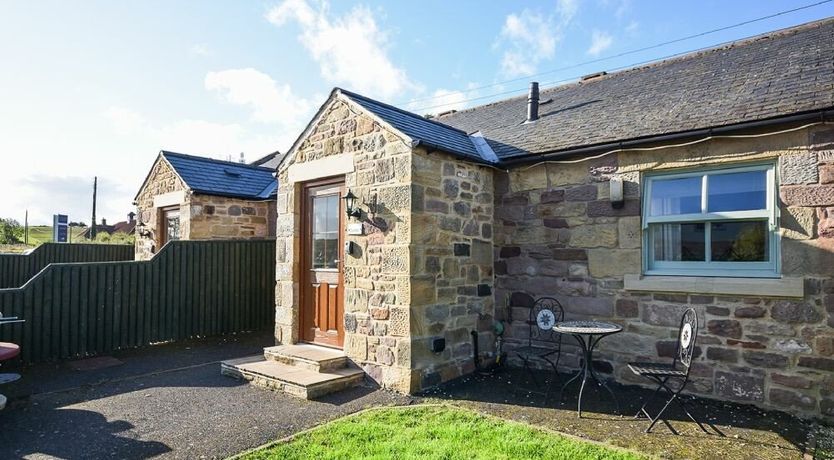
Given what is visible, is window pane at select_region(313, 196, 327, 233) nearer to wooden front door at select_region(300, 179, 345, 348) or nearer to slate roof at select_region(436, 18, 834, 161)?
wooden front door at select_region(300, 179, 345, 348)

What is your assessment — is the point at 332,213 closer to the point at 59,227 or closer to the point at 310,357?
the point at 310,357

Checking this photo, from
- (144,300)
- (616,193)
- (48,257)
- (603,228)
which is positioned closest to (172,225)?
(48,257)

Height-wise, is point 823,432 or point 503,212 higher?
point 503,212

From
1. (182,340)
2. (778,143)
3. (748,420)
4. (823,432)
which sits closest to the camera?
(823,432)

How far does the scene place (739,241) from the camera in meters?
5.20

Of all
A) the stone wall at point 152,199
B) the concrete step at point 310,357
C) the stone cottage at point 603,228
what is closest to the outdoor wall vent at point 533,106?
the stone cottage at point 603,228

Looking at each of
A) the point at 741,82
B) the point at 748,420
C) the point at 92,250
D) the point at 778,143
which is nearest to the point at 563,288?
the point at 748,420

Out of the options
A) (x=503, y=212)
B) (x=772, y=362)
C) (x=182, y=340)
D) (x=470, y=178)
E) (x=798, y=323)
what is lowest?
(x=182, y=340)

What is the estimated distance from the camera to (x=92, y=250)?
12.6 metres

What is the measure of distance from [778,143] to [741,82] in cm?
160

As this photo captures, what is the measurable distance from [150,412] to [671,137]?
256 inches

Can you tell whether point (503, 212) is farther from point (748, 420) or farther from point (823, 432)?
point (823, 432)

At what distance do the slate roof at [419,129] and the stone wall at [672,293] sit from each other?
0.86 m

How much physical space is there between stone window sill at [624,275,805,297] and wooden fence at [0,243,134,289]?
1267 cm
